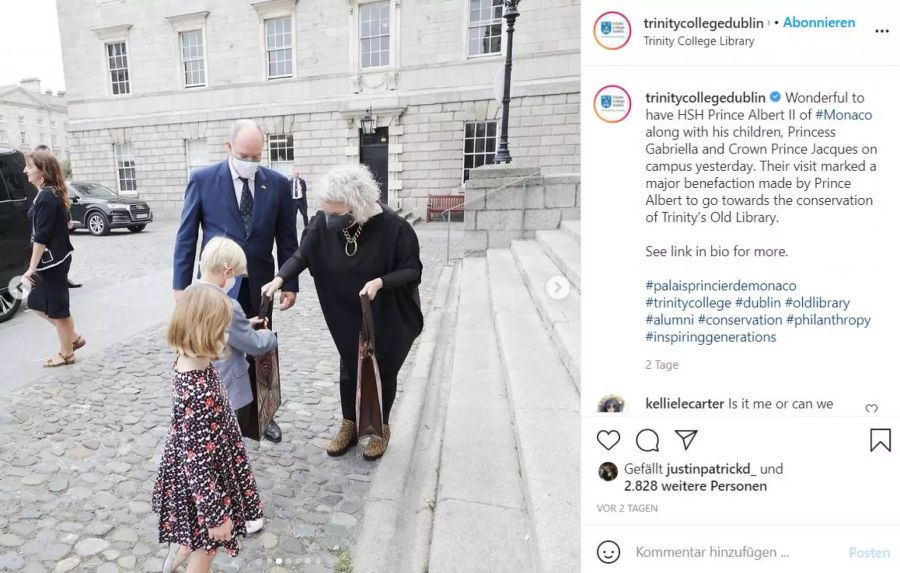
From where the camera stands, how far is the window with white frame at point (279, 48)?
19.8m

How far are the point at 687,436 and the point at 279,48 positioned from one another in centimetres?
2220

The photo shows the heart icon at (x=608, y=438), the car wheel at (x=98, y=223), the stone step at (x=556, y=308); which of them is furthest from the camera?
the car wheel at (x=98, y=223)

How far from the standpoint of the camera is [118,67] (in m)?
22.9

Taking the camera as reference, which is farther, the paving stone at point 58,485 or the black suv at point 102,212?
the black suv at point 102,212

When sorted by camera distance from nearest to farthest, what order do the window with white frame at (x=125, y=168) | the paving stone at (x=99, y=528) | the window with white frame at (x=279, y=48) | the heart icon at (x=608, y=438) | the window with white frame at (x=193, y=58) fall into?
the heart icon at (x=608, y=438) < the paving stone at (x=99, y=528) < the window with white frame at (x=279, y=48) < the window with white frame at (x=193, y=58) < the window with white frame at (x=125, y=168)

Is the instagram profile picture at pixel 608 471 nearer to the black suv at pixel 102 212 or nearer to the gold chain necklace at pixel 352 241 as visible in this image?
the gold chain necklace at pixel 352 241

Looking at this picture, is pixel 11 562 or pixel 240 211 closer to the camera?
pixel 11 562

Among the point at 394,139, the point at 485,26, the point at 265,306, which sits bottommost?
the point at 265,306

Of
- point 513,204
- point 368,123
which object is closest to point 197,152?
point 368,123

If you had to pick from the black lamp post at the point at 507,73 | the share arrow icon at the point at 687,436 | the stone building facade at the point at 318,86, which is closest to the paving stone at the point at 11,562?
the share arrow icon at the point at 687,436

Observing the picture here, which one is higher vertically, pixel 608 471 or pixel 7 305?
pixel 608 471

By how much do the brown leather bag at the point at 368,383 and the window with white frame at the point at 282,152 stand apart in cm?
1945

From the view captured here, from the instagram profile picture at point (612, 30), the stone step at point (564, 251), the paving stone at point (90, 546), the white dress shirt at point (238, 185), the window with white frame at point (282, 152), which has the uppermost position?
the window with white frame at point (282, 152)

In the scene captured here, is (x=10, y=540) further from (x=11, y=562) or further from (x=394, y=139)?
(x=394, y=139)
